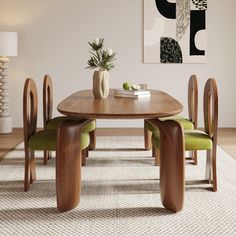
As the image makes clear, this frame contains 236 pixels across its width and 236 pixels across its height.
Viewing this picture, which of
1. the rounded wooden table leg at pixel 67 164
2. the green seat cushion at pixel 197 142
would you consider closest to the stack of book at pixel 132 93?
the green seat cushion at pixel 197 142

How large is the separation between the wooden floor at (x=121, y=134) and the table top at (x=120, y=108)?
4.72 ft

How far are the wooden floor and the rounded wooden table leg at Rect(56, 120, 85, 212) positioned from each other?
172 cm

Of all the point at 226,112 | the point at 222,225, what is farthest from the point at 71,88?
the point at 222,225

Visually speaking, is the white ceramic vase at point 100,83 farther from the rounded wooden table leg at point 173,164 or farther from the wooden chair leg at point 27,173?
the rounded wooden table leg at point 173,164

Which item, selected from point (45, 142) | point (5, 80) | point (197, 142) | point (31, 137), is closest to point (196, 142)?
point (197, 142)

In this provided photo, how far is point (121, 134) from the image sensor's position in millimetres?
5633

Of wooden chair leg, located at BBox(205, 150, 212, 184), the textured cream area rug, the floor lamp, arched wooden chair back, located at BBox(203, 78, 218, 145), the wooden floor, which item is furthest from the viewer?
the floor lamp

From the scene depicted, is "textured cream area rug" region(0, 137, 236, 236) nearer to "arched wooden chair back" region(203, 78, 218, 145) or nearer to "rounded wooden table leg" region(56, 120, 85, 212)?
"rounded wooden table leg" region(56, 120, 85, 212)

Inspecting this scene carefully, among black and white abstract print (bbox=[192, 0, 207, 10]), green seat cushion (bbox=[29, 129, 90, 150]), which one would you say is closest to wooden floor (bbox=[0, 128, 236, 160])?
green seat cushion (bbox=[29, 129, 90, 150])

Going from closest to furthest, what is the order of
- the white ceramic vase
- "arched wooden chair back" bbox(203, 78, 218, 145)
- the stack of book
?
"arched wooden chair back" bbox(203, 78, 218, 145)
the white ceramic vase
the stack of book

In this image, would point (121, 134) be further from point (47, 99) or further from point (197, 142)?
point (197, 142)

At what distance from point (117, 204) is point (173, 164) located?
18.8 inches

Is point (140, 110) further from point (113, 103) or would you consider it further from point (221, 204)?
point (221, 204)

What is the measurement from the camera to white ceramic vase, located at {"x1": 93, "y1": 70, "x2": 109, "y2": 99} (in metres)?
3.52
